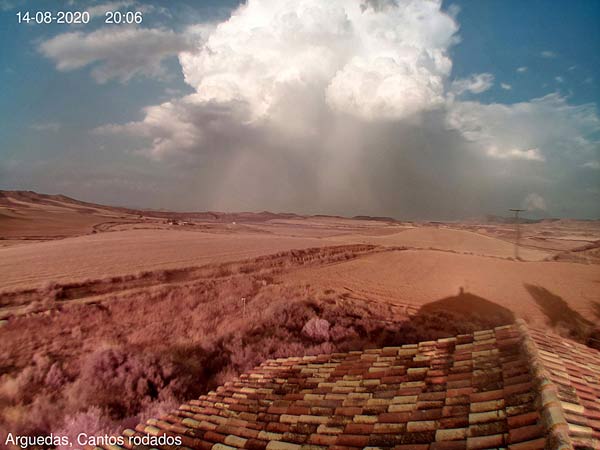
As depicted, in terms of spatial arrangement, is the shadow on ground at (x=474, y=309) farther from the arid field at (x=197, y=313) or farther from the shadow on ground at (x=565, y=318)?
the shadow on ground at (x=565, y=318)

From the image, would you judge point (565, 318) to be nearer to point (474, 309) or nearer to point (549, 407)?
point (474, 309)

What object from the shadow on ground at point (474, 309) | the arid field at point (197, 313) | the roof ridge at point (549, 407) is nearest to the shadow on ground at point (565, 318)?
the arid field at point (197, 313)

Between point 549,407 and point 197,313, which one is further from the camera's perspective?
point 197,313

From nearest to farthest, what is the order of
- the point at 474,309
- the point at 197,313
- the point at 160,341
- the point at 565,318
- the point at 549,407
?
the point at 549,407 → the point at 160,341 → the point at 197,313 → the point at 565,318 → the point at 474,309

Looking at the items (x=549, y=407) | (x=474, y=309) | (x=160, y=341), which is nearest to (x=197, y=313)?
(x=160, y=341)

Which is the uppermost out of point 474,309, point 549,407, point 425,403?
point 549,407

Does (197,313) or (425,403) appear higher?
(425,403)

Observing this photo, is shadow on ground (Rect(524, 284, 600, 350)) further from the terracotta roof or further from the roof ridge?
the roof ridge

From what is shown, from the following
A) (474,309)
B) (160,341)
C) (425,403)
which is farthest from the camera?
(474,309)
